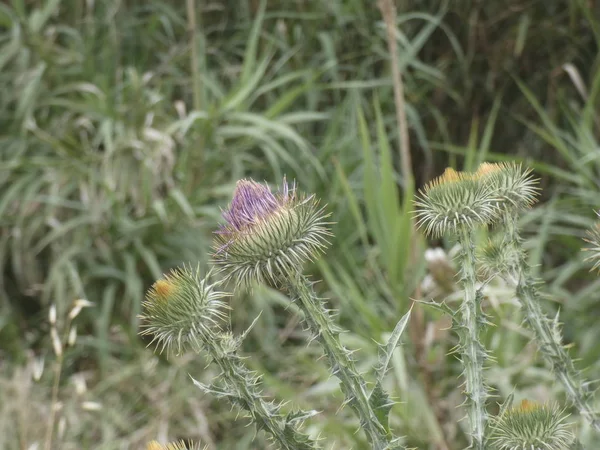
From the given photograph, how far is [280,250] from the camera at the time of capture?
0.94m

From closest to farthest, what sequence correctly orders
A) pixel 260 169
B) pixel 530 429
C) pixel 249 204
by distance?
1. pixel 530 429
2. pixel 249 204
3. pixel 260 169

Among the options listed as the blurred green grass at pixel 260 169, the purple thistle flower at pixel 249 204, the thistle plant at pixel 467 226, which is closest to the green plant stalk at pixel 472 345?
the thistle plant at pixel 467 226

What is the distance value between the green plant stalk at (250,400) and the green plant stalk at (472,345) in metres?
0.17

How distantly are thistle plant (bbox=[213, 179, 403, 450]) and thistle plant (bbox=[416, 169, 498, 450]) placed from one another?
111 mm

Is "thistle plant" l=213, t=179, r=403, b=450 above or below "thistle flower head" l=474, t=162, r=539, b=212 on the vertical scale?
below

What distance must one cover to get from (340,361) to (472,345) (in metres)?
0.15

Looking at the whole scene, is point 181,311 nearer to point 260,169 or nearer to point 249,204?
point 249,204

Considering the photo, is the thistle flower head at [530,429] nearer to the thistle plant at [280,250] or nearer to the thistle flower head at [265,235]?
the thistle plant at [280,250]

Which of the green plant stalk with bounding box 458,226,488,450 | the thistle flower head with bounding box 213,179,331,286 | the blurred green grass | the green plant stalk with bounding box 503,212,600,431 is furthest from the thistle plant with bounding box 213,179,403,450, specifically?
the blurred green grass

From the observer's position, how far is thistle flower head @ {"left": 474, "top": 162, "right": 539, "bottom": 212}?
996 millimetres

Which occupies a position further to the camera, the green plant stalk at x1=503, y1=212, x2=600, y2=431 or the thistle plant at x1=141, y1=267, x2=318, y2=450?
the green plant stalk at x1=503, y1=212, x2=600, y2=431

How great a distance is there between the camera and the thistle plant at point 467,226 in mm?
913

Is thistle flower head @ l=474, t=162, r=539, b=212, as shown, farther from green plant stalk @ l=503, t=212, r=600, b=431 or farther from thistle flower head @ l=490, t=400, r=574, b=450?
thistle flower head @ l=490, t=400, r=574, b=450

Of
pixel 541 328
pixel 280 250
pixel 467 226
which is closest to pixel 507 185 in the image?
pixel 467 226
